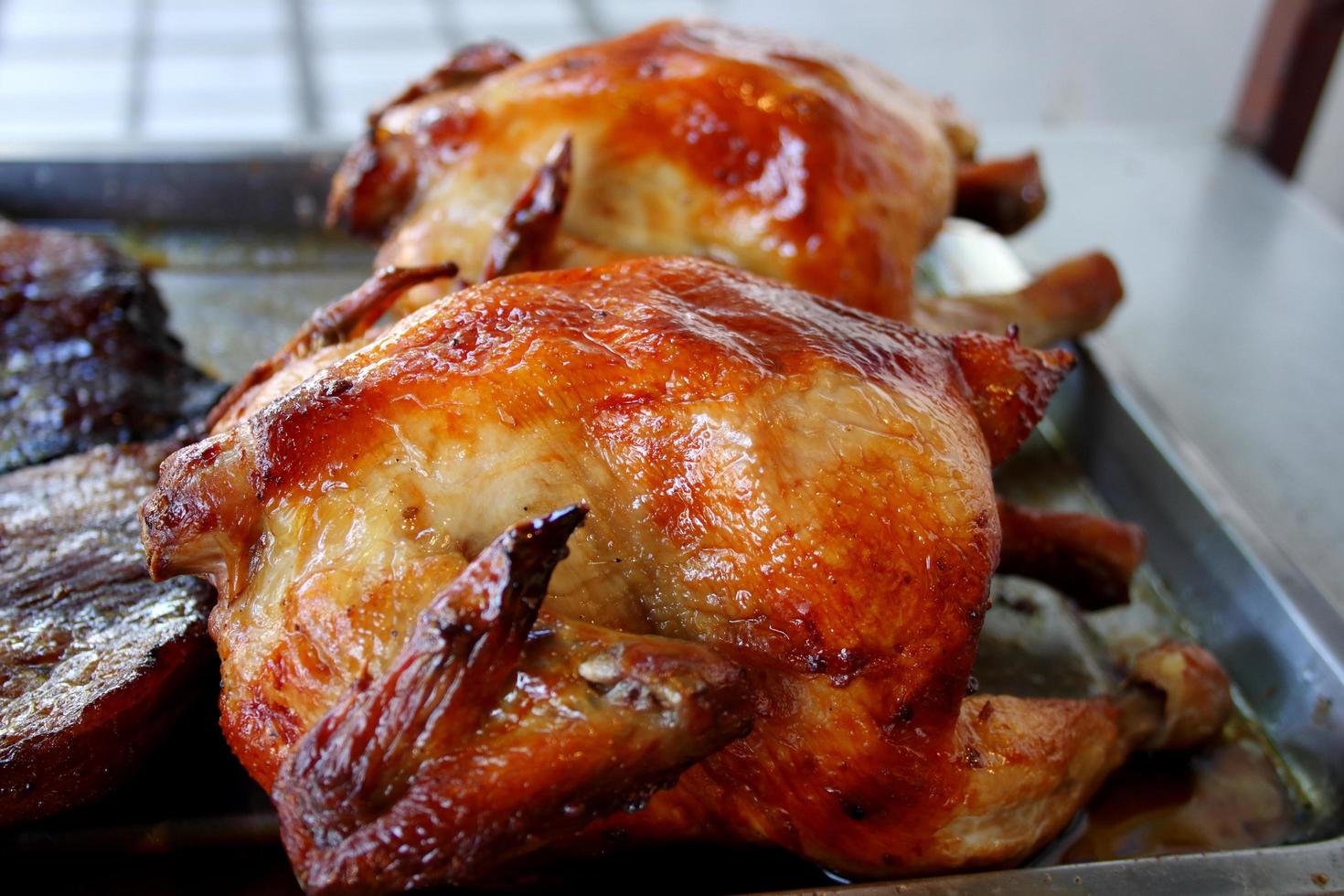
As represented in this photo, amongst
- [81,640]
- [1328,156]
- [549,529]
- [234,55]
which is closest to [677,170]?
[549,529]

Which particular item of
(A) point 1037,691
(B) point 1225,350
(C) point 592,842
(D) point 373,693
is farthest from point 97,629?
(B) point 1225,350

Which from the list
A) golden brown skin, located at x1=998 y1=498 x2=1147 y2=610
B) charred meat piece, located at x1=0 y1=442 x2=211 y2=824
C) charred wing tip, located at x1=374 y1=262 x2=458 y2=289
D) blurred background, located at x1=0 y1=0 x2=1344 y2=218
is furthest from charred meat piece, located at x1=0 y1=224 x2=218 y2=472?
golden brown skin, located at x1=998 y1=498 x2=1147 y2=610

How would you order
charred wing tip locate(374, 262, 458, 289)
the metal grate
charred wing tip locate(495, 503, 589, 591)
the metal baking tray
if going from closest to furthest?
charred wing tip locate(495, 503, 589, 591)
the metal baking tray
charred wing tip locate(374, 262, 458, 289)
the metal grate

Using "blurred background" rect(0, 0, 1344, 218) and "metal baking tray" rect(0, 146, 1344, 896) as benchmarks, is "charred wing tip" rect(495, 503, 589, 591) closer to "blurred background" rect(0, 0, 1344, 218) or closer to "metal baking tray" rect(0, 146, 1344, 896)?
"metal baking tray" rect(0, 146, 1344, 896)

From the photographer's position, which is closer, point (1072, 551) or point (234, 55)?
point (1072, 551)

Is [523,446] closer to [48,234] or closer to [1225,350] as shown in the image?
[48,234]

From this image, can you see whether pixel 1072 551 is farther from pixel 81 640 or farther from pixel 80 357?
pixel 80 357
